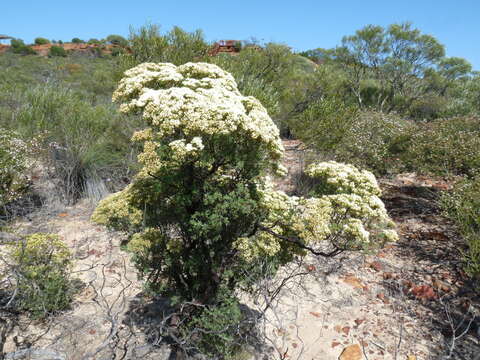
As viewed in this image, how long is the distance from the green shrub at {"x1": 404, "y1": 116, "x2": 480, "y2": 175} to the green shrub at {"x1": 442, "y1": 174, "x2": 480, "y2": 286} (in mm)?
872

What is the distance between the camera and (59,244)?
4.79m

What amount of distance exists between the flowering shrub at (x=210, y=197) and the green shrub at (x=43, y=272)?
147cm

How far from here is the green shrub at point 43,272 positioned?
4508 millimetres

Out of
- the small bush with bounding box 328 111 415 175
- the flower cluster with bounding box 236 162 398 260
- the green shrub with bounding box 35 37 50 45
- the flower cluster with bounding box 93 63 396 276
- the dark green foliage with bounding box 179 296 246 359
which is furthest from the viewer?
the green shrub with bounding box 35 37 50 45

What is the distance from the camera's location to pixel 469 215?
627 cm

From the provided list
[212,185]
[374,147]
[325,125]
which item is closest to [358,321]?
[212,185]

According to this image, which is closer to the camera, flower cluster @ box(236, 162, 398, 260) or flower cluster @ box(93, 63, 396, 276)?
flower cluster @ box(93, 63, 396, 276)

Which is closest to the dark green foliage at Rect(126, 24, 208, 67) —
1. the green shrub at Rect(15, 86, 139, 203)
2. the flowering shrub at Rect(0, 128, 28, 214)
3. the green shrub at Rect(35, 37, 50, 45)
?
the green shrub at Rect(15, 86, 139, 203)

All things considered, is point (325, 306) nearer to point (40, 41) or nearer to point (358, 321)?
point (358, 321)

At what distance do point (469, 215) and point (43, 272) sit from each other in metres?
7.29

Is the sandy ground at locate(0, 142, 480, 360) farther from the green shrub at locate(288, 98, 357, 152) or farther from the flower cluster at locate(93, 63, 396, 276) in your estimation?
the green shrub at locate(288, 98, 357, 152)

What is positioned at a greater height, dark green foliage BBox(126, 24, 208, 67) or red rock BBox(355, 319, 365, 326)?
dark green foliage BBox(126, 24, 208, 67)

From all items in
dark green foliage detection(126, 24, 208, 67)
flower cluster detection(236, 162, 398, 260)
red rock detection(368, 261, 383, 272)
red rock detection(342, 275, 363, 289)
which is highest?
dark green foliage detection(126, 24, 208, 67)

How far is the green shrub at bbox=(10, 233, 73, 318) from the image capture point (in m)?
4.51
